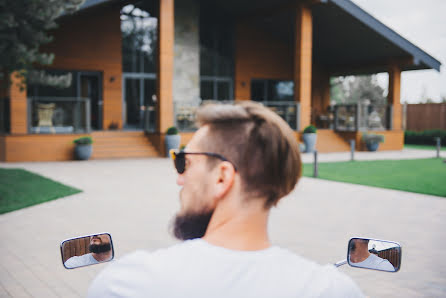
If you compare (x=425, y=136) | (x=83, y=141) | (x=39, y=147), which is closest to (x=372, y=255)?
(x=83, y=141)

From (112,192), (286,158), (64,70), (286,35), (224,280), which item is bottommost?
(112,192)

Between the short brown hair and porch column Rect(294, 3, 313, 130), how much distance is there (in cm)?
1874

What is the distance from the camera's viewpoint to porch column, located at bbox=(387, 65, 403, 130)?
72.3 feet

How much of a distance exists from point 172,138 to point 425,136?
15.3m

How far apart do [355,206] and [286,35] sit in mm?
17391

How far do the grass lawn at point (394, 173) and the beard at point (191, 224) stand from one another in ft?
28.8

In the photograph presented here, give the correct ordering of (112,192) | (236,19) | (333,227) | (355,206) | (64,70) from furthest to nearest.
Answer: (236,19) → (64,70) → (112,192) → (355,206) → (333,227)

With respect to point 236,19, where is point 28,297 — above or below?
below

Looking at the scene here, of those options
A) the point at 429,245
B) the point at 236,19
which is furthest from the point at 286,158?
the point at 236,19

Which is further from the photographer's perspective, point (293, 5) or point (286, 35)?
point (286, 35)

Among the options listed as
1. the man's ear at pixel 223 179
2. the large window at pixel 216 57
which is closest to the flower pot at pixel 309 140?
Result: the large window at pixel 216 57

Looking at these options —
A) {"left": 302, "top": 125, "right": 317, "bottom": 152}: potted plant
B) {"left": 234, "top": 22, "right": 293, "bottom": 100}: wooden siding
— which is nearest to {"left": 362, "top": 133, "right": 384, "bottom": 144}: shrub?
{"left": 302, "top": 125, "right": 317, "bottom": 152}: potted plant

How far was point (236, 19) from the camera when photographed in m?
23.3

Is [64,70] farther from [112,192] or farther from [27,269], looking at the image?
[27,269]
